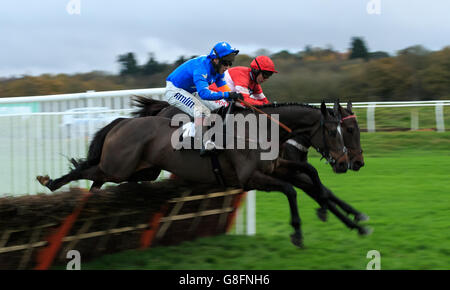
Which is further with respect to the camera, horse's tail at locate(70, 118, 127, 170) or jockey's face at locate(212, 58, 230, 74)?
horse's tail at locate(70, 118, 127, 170)

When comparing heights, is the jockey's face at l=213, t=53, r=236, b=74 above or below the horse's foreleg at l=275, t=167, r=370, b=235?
above

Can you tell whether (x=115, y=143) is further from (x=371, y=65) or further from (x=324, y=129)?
(x=371, y=65)

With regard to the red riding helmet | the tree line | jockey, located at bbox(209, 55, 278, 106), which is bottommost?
jockey, located at bbox(209, 55, 278, 106)

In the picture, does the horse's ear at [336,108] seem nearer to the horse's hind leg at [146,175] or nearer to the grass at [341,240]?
the grass at [341,240]

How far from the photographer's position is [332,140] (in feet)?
16.1

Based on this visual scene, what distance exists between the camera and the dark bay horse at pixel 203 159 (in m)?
4.83

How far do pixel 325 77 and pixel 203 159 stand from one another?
6839mm

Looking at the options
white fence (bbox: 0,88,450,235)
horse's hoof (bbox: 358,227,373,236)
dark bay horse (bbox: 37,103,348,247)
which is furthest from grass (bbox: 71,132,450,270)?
white fence (bbox: 0,88,450,235)

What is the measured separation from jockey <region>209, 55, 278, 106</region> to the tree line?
15.4ft

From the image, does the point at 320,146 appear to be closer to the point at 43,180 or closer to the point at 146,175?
the point at 146,175

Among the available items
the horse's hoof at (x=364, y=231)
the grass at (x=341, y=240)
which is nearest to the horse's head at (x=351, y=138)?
the horse's hoof at (x=364, y=231)

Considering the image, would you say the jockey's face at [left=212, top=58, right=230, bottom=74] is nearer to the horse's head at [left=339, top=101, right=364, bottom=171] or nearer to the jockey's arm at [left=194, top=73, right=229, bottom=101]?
the jockey's arm at [left=194, top=73, right=229, bottom=101]

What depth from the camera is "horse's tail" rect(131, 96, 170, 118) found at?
18.5 feet

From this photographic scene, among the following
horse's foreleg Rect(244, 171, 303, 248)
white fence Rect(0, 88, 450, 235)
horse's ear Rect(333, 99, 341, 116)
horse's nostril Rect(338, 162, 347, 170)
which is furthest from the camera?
white fence Rect(0, 88, 450, 235)
